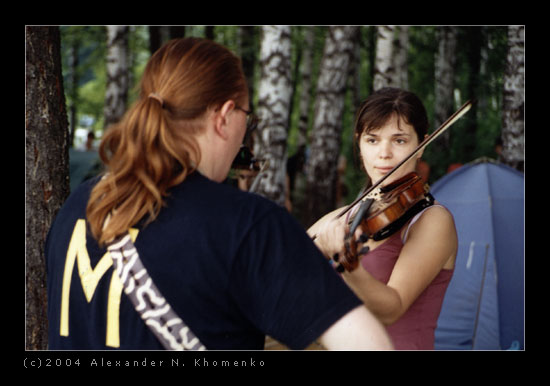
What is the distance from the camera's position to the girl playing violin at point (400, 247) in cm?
230

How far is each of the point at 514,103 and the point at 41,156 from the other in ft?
19.8

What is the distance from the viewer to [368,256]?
265cm

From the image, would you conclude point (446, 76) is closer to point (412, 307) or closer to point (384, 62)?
point (384, 62)

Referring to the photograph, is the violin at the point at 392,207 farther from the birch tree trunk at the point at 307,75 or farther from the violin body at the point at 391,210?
the birch tree trunk at the point at 307,75

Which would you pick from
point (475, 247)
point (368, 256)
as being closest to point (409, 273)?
point (368, 256)

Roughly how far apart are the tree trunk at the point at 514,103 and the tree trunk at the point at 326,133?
309cm

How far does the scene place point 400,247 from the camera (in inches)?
103

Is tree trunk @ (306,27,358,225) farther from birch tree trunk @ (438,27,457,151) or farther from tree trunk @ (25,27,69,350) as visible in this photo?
tree trunk @ (25,27,69,350)

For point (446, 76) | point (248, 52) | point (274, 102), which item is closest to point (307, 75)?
point (446, 76)

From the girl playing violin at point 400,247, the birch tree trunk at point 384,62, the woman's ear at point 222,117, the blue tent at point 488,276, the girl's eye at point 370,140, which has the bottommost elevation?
the blue tent at point 488,276

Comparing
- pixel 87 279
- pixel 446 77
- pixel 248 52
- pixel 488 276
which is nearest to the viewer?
pixel 87 279

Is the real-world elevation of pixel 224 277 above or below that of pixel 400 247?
above

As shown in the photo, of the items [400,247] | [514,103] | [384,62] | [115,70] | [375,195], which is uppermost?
[115,70]

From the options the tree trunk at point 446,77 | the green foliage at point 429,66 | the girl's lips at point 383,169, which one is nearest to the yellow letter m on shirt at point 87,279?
the girl's lips at point 383,169
